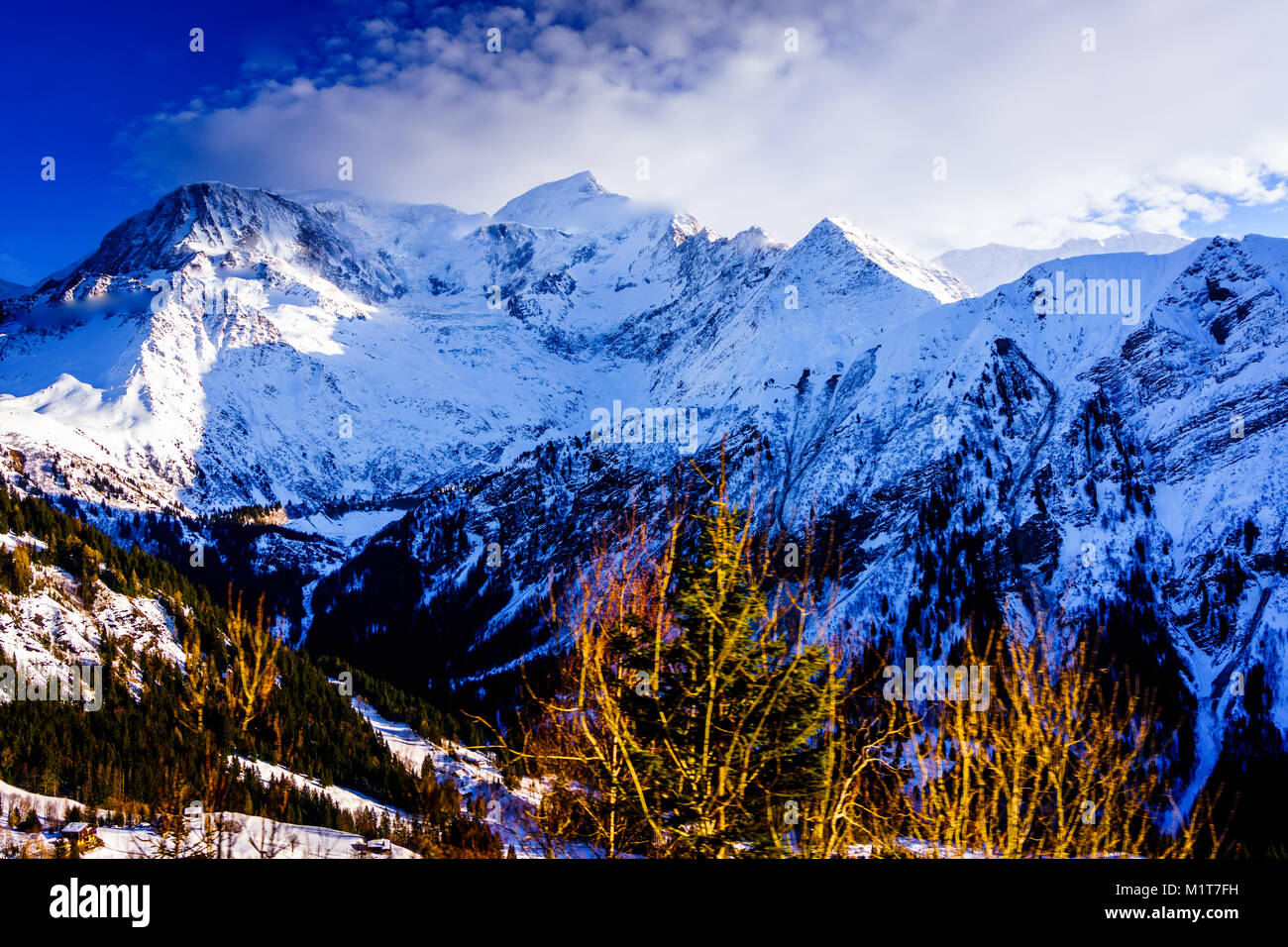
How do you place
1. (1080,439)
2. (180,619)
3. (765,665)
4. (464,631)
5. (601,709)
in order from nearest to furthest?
1. (601,709)
2. (765,665)
3. (180,619)
4. (1080,439)
5. (464,631)

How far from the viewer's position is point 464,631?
168m

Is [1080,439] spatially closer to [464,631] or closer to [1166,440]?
[1166,440]

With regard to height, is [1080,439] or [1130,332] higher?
[1130,332]

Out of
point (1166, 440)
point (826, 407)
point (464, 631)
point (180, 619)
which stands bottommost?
point (464, 631)

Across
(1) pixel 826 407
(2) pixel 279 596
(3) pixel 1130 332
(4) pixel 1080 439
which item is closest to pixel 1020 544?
(4) pixel 1080 439

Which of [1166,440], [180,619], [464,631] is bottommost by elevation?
[464,631]
